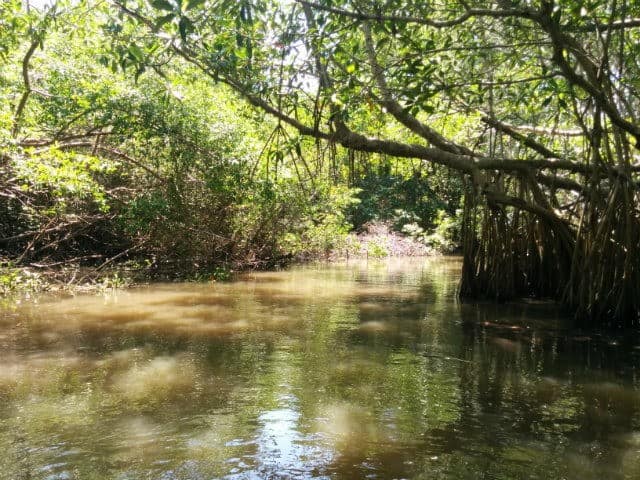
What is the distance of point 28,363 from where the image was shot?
185 inches

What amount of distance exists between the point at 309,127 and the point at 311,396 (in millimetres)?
4576

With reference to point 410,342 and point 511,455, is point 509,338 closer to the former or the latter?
point 410,342

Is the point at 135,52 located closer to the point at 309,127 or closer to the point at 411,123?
the point at 309,127

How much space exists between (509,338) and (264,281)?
583cm

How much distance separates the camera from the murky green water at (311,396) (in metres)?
2.81

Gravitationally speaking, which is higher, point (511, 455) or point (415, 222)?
point (415, 222)

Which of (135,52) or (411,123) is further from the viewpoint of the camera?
(411,123)

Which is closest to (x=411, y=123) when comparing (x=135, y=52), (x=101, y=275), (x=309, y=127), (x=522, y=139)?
(x=309, y=127)

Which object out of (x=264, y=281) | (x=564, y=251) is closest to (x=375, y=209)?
(x=264, y=281)

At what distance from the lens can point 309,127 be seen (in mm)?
7613

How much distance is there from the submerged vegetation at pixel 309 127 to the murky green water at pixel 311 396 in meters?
1.68

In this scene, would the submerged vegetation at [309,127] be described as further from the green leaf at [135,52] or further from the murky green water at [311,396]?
the murky green water at [311,396]

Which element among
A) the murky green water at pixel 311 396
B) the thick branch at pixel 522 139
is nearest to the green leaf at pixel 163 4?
the murky green water at pixel 311 396

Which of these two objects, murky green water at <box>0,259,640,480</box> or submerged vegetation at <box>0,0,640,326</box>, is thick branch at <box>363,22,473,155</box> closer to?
submerged vegetation at <box>0,0,640,326</box>
